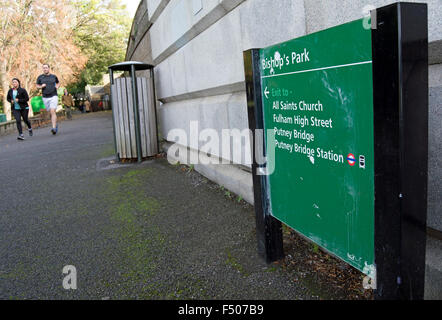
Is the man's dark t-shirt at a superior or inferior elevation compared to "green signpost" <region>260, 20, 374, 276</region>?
superior

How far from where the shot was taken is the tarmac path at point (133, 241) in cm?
236

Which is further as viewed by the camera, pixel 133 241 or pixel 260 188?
pixel 133 241

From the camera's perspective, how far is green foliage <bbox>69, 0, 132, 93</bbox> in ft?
102

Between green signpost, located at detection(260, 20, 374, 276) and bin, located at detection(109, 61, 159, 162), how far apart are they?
14.0ft

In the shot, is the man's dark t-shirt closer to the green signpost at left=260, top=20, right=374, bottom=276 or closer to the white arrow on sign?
the white arrow on sign

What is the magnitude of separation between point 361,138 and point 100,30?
112ft

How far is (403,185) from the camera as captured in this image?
4.67 feet

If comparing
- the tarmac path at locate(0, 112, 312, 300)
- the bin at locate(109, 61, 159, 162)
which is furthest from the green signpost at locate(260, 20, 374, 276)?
the bin at locate(109, 61, 159, 162)

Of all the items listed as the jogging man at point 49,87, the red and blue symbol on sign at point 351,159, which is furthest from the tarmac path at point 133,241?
the jogging man at point 49,87

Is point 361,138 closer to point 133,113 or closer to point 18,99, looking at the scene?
point 133,113

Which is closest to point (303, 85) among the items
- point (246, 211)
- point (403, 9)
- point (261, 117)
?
point (261, 117)

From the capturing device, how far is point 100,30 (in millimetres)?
31906

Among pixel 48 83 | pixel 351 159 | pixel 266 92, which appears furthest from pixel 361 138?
pixel 48 83

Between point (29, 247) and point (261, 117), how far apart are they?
7.31 ft
